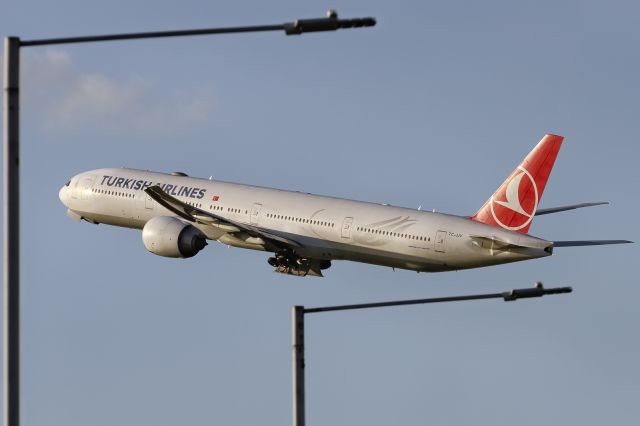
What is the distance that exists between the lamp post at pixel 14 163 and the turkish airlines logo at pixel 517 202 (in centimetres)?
5436

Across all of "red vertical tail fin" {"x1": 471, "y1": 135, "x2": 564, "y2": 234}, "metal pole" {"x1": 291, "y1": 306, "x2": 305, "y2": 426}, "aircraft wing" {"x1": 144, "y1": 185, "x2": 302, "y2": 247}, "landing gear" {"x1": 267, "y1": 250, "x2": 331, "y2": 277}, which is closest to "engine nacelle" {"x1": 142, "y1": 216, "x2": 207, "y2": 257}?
"aircraft wing" {"x1": 144, "y1": 185, "x2": 302, "y2": 247}

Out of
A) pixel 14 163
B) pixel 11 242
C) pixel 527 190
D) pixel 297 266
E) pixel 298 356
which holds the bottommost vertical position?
pixel 298 356

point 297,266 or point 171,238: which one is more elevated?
point 171,238

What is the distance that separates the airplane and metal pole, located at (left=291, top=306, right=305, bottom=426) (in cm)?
4199

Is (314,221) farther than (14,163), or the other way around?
(314,221)

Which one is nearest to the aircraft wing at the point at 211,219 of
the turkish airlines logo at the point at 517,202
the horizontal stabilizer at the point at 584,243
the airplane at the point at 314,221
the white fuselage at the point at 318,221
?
the airplane at the point at 314,221

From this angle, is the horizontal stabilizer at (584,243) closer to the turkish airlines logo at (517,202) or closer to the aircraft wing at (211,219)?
the turkish airlines logo at (517,202)

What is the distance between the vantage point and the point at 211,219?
3381 inches

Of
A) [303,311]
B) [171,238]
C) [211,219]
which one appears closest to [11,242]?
[303,311]

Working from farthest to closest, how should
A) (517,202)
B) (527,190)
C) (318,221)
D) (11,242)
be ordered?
1. (318,221)
2. (527,190)
3. (517,202)
4. (11,242)

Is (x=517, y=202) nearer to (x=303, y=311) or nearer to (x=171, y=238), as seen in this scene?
(x=171, y=238)

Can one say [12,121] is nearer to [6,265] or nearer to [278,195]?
[6,265]

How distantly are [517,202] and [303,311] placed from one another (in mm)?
45364

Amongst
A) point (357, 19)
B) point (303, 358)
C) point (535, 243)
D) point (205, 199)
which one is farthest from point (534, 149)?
point (357, 19)
